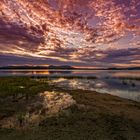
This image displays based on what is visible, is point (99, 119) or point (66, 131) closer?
point (66, 131)

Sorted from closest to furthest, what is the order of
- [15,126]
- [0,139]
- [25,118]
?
[0,139]
[15,126]
[25,118]

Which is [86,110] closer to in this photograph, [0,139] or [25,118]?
[25,118]

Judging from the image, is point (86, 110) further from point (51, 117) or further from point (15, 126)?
point (15, 126)

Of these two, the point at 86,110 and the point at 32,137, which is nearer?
the point at 32,137

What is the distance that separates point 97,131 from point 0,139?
467cm

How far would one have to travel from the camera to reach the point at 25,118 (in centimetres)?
1484

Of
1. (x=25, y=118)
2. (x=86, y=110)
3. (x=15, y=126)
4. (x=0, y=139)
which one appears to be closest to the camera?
(x=0, y=139)

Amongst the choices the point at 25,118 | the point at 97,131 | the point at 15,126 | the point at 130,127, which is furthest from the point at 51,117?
the point at 130,127

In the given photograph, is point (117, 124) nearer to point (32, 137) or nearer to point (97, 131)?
point (97, 131)

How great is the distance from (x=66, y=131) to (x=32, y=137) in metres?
1.81

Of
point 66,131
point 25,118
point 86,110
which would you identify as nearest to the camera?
point 66,131

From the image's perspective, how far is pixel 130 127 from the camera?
13.3 m

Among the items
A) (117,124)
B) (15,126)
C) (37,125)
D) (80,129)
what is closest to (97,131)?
(80,129)

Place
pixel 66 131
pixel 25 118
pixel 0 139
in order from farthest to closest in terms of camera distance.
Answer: pixel 25 118, pixel 66 131, pixel 0 139
